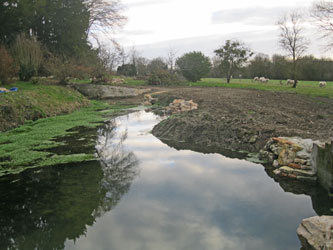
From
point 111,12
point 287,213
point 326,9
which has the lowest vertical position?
point 287,213

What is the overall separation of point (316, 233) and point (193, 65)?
4683 centimetres

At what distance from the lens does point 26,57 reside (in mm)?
19125

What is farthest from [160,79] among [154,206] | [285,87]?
[154,206]

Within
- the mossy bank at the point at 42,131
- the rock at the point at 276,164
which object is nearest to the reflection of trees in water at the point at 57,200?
the mossy bank at the point at 42,131

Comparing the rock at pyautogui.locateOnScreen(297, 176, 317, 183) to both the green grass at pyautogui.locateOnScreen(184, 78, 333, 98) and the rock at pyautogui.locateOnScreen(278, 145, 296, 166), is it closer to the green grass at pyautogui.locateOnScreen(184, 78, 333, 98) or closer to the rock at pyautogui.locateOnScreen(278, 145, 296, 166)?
the rock at pyautogui.locateOnScreen(278, 145, 296, 166)

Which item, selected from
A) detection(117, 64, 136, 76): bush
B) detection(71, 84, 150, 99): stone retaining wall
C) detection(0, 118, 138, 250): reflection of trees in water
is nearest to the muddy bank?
detection(0, 118, 138, 250): reflection of trees in water

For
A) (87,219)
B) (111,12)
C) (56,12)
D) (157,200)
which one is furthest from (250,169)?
(111,12)

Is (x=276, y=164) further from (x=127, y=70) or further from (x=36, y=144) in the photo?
(x=127, y=70)

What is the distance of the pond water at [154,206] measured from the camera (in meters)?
3.95

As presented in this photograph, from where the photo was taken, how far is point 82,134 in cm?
1052

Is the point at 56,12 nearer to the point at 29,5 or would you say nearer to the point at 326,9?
the point at 29,5

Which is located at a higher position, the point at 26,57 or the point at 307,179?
the point at 26,57

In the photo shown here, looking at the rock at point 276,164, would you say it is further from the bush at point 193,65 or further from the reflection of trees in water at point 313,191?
the bush at point 193,65

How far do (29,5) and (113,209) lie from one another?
24.3 m
